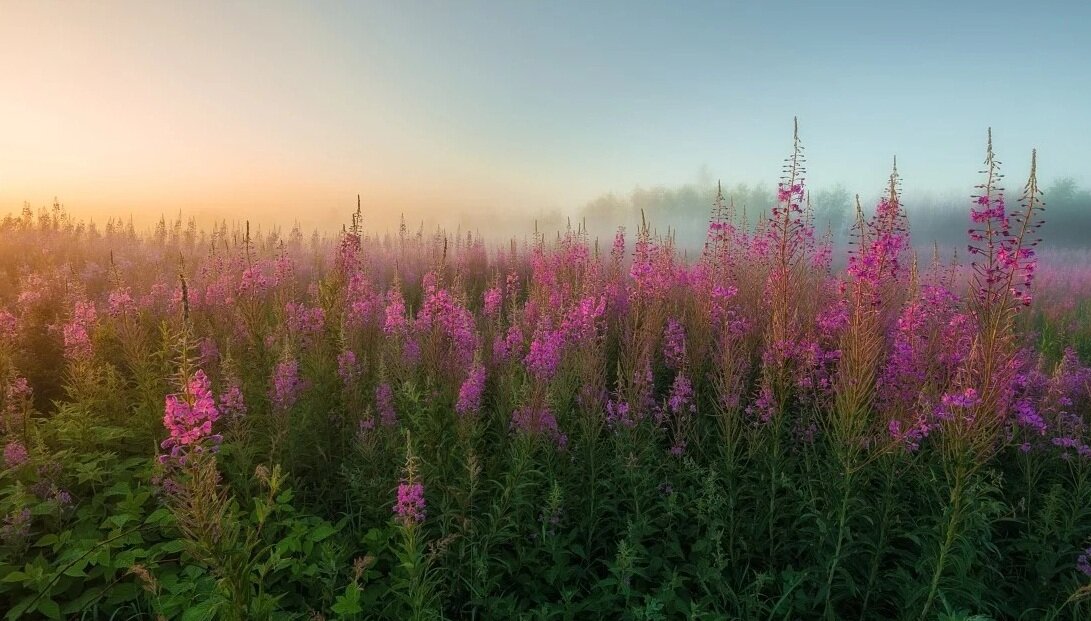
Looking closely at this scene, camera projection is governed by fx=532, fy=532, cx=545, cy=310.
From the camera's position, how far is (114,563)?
317cm

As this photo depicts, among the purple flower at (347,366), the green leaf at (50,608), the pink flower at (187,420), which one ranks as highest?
the pink flower at (187,420)

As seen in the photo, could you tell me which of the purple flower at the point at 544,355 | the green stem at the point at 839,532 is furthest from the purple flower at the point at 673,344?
the green stem at the point at 839,532

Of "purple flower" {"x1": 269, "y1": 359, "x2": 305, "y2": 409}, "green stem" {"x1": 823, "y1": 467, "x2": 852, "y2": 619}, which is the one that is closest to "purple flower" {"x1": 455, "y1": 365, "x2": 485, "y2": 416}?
"purple flower" {"x1": 269, "y1": 359, "x2": 305, "y2": 409}

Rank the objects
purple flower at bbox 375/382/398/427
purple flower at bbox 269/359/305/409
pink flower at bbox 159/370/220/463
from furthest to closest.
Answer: purple flower at bbox 269/359/305/409 → purple flower at bbox 375/382/398/427 → pink flower at bbox 159/370/220/463

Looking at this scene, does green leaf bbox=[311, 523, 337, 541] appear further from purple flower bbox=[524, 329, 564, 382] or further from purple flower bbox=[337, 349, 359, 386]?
purple flower bbox=[524, 329, 564, 382]

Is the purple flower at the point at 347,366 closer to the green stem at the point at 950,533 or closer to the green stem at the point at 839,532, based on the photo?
the green stem at the point at 839,532

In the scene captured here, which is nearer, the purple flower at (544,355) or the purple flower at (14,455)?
the purple flower at (14,455)

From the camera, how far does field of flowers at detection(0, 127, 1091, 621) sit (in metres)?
3.08

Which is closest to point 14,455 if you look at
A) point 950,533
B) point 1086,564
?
point 950,533

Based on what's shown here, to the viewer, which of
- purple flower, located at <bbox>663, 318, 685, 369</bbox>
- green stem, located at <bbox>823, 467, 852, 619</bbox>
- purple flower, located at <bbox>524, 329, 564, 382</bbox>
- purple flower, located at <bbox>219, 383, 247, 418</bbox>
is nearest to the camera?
green stem, located at <bbox>823, 467, 852, 619</bbox>

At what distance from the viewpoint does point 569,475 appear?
395cm

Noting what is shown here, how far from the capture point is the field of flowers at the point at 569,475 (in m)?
3.08

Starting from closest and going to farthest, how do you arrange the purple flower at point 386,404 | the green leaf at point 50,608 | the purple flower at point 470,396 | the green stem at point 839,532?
the green leaf at point 50,608 → the green stem at point 839,532 → the purple flower at point 470,396 → the purple flower at point 386,404

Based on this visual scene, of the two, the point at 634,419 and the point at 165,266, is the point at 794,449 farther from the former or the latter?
the point at 165,266
